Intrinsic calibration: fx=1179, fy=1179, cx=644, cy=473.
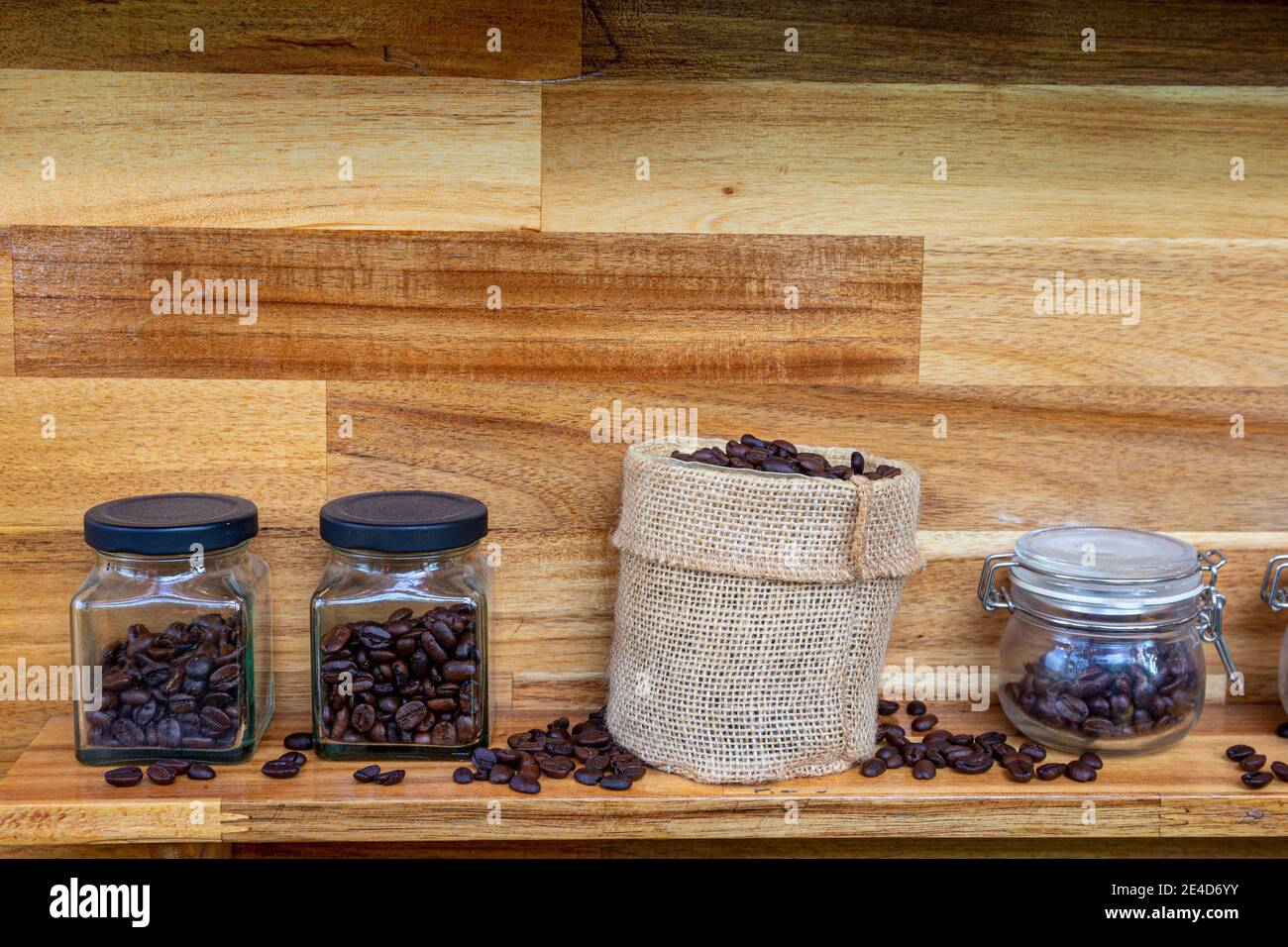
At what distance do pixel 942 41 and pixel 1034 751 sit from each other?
26.7 inches

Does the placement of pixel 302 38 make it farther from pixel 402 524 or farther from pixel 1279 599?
pixel 1279 599

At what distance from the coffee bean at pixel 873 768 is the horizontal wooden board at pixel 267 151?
59 centimetres

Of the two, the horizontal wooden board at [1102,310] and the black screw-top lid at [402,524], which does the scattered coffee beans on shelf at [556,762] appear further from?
the horizontal wooden board at [1102,310]

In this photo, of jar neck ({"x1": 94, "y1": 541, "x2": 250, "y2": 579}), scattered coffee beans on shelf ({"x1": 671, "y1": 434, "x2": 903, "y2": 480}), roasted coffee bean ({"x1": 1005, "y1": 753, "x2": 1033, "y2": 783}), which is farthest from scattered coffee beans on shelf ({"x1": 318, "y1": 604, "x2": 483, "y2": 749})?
roasted coffee bean ({"x1": 1005, "y1": 753, "x2": 1033, "y2": 783})

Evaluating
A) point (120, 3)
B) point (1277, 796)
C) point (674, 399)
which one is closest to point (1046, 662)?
point (1277, 796)

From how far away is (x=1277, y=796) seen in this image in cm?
101

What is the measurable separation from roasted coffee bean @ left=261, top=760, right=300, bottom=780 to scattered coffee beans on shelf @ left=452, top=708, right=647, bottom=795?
137 mm

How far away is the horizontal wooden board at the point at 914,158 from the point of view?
3.73ft

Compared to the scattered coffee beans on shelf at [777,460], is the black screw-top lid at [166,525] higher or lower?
lower

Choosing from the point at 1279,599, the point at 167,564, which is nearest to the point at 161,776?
the point at 167,564

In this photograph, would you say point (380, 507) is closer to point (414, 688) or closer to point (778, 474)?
point (414, 688)

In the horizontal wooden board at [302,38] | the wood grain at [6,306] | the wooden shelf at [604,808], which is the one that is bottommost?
the wooden shelf at [604,808]

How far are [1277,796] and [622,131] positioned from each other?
32.9 inches
